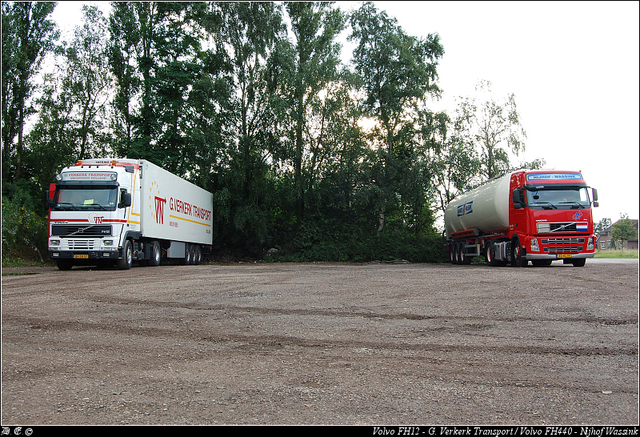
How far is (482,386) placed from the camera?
4.41m

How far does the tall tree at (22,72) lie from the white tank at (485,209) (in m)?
25.6

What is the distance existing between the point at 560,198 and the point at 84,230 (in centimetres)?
1683

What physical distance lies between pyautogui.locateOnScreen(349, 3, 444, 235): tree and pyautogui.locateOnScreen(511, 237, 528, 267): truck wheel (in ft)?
→ 37.7

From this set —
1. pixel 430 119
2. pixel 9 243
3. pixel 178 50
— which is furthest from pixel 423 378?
pixel 178 50

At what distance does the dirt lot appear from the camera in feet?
12.6

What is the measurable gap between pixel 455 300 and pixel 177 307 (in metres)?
4.89

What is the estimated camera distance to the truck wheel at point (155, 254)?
21.7 m

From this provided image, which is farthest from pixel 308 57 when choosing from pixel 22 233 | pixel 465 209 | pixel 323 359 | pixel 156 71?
pixel 323 359

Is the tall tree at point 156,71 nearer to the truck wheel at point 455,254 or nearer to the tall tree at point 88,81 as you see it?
the tall tree at point 88,81

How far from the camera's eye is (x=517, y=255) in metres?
19.0

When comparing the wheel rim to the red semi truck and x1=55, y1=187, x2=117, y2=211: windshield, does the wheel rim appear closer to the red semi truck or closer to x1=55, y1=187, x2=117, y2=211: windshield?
x1=55, y1=187, x2=117, y2=211: windshield

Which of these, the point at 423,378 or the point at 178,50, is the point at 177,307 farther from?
the point at 178,50

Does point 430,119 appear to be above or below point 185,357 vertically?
above

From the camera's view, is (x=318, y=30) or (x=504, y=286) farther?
(x=318, y=30)
